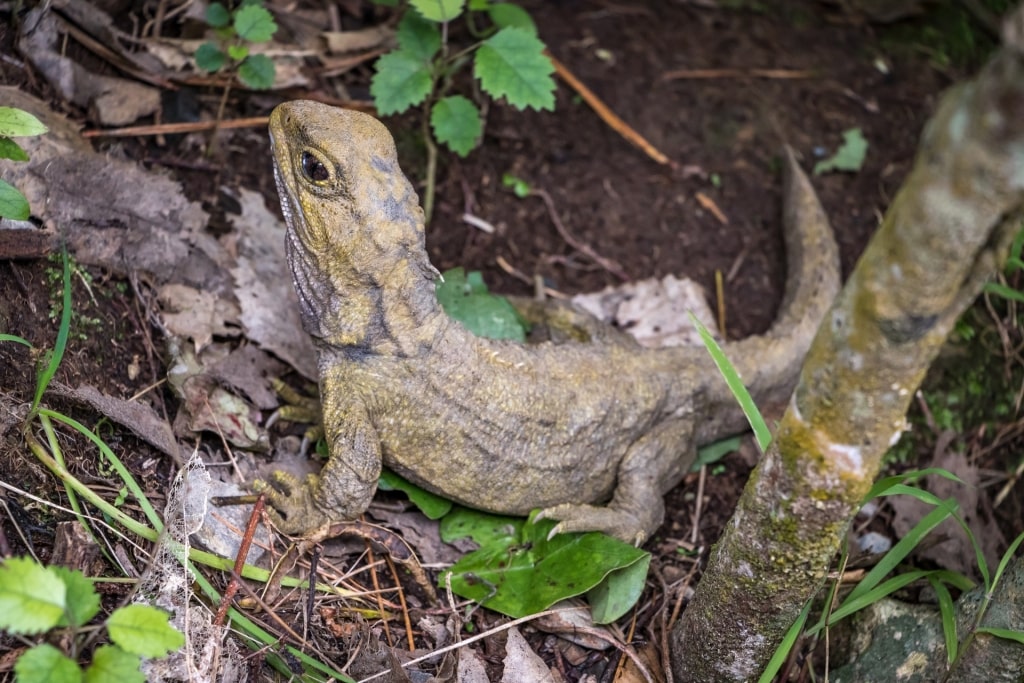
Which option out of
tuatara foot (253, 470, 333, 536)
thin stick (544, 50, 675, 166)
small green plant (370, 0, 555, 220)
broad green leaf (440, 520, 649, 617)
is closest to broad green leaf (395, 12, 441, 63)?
small green plant (370, 0, 555, 220)

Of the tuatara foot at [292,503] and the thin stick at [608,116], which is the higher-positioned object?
the thin stick at [608,116]

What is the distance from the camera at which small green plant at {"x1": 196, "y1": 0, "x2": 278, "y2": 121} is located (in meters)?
4.79

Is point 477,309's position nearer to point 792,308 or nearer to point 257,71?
point 257,71

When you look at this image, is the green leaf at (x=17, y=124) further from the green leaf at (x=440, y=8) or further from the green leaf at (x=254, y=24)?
the green leaf at (x=440, y=8)

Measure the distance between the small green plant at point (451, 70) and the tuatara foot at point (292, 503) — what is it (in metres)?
1.99

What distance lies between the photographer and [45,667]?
8.62 ft

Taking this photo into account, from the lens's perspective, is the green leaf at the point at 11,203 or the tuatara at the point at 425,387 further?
the tuatara at the point at 425,387

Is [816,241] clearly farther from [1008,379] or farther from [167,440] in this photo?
[167,440]

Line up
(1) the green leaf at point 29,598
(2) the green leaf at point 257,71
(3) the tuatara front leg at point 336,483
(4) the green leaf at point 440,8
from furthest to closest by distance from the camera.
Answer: (2) the green leaf at point 257,71, (4) the green leaf at point 440,8, (3) the tuatara front leg at point 336,483, (1) the green leaf at point 29,598

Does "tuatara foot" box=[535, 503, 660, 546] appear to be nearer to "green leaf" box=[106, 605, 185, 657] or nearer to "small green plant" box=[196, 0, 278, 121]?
"green leaf" box=[106, 605, 185, 657]

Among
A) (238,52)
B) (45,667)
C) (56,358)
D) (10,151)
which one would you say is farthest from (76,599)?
(238,52)

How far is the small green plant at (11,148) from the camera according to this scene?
3.48 meters

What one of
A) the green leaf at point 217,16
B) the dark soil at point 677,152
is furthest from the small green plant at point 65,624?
the green leaf at point 217,16

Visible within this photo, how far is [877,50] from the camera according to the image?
23.2 ft
